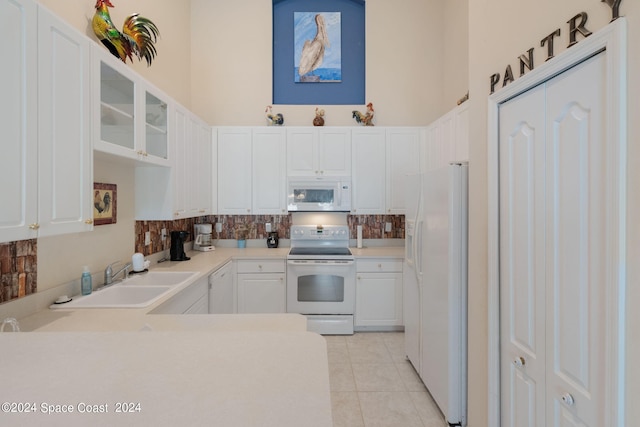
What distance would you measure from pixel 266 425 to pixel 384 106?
4014 millimetres

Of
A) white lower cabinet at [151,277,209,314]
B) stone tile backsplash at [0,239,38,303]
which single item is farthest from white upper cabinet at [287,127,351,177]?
stone tile backsplash at [0,239,38,303]

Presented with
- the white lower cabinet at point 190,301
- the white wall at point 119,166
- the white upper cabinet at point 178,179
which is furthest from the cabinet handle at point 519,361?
the white upper cabinet at point 178,179

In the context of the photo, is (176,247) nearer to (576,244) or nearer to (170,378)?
(170,378)

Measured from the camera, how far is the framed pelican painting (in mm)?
4027

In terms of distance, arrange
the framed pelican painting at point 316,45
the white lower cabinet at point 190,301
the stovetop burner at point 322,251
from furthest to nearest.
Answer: the framed pelican painting at point 316,45, the stovetop burner at point 322,251, the white lower cabinet at point 190,301

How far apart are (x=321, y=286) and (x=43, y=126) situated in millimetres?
2738

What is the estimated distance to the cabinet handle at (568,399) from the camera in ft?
3.56

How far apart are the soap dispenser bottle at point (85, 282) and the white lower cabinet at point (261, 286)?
1.54 metres

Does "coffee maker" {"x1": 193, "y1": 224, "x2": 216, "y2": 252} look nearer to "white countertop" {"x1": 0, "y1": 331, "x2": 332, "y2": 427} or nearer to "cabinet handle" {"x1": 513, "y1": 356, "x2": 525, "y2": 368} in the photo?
"white countertop" {"x1": 0, "y1": 331, "x2": 332, "y2": 427}

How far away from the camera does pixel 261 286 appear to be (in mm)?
3443

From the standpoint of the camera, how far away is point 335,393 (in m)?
2.43

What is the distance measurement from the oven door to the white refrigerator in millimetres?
1013

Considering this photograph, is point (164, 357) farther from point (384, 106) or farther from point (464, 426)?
point (384, 106)

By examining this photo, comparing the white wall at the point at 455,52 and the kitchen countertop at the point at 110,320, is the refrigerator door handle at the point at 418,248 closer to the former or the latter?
the kitchen countertop at the point at 110,320
